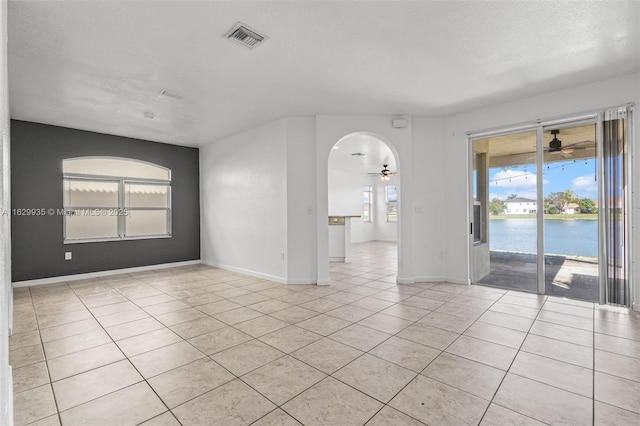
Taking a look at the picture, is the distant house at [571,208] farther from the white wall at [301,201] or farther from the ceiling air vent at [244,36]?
the ceiling air vent at [244,36]

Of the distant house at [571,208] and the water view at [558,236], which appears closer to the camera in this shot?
the water view at [558,236]

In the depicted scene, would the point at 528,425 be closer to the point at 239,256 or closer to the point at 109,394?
the point at 109,394

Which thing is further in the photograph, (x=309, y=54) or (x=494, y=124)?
(x=494, y=124)

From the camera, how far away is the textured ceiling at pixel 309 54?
2449mm

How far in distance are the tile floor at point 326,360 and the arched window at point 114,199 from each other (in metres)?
1.92

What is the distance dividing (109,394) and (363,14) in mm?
3433

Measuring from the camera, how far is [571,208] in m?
4.18

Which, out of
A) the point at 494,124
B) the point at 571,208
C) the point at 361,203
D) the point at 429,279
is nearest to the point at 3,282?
the point at 429,279

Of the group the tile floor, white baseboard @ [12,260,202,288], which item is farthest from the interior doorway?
white baseboard @ [12,260,202,288]

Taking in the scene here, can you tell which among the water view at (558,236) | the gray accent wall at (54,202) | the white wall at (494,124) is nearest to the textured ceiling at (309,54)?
the white wall at (494,124)

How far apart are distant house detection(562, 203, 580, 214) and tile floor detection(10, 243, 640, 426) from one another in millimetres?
1227

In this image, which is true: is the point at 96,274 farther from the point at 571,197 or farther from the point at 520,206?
the point at 571,197

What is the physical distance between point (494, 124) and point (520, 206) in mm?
1320

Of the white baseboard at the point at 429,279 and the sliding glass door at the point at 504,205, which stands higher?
the sliding glass door at the point at 504,205
